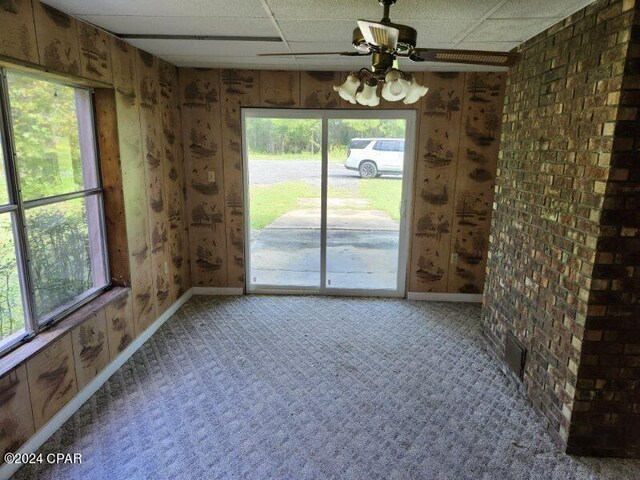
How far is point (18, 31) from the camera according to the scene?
211 cm

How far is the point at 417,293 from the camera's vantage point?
461 centimetres

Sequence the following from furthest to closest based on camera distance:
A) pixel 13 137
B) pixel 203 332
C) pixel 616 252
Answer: pixel 203 332 → pixel 13 137 → pixel 616 252

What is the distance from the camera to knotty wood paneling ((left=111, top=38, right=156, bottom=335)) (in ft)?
10.1

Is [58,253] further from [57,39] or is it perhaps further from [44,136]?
[57,39]

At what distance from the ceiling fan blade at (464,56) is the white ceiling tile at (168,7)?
38.0 inches

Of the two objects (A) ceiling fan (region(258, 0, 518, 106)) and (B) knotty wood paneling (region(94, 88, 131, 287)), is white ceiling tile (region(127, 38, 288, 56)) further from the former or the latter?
(A) ceiling fan (region(258, 0, 518, 106))

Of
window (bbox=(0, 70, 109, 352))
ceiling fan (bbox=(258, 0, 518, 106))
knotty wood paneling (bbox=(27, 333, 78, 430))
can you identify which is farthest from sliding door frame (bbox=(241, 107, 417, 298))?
knotty wood paneling (bbox=(27, 333, 78, 430))

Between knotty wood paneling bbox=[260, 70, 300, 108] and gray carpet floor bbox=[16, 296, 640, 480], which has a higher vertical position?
knotty wood paneling bbox=[260, 70, 300, 108]

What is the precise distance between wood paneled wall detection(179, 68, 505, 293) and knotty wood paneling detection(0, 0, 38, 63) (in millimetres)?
2073

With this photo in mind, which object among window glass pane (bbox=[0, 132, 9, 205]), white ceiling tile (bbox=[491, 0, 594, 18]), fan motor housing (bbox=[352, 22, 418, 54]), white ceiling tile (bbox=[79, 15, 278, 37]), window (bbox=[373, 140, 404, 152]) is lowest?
window glass pane (bbox=[0, 132, 9, 205])

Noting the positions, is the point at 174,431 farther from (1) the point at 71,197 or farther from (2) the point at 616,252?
(2) the point at 616,252

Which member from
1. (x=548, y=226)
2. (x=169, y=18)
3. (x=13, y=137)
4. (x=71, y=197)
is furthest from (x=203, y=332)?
(x=548, y=226)

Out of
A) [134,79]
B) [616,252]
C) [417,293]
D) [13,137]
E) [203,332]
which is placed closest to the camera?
[616,252]

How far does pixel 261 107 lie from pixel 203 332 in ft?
7.81
